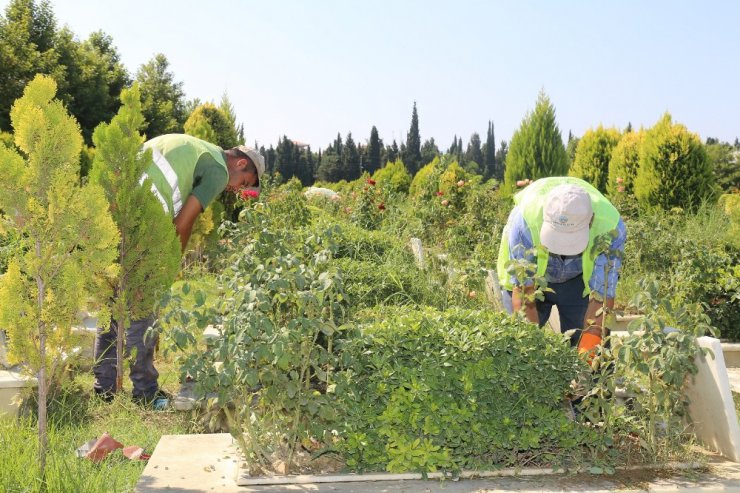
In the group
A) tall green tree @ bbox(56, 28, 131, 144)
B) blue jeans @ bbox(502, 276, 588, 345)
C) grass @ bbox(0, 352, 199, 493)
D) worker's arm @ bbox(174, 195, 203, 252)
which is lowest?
grass @ bbox(0, 352, 199, 493)

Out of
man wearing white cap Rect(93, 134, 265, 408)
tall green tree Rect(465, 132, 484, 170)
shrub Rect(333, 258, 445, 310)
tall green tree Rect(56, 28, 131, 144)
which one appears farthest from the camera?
tall green tree Rect(465, 132, 484, 170)

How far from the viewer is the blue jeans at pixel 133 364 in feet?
15.9

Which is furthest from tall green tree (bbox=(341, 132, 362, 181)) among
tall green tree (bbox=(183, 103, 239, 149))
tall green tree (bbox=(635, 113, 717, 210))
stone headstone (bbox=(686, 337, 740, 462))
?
stone headstone (bbox=(686, 337, 740, 462))

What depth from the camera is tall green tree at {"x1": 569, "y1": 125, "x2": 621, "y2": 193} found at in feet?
44.0

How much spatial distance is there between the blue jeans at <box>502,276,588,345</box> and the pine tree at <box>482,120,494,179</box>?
52.3 m

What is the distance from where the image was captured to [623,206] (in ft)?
33.7

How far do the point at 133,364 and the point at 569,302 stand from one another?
2.81 meters

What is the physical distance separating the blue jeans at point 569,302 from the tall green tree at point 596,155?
9074mm

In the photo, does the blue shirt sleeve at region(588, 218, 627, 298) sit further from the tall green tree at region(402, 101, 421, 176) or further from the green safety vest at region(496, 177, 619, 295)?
the tall green tree at region(402, 101, 421, 176)

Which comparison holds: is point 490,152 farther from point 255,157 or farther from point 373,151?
point 255,157

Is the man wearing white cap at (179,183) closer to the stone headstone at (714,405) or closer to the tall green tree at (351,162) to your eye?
the stone headstone at (714,405)

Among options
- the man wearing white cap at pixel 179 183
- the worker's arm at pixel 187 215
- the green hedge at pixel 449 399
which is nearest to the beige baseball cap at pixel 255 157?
the man wearing white cap at pixel 179 183

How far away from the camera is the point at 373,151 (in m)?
49.1

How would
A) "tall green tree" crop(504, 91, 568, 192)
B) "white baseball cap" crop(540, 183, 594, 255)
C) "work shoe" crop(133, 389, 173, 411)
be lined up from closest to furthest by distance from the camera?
"white baseball cap" crop(540, 183, 594, 255) → "work shoe" crop(133, 389, 173, 411) → "tall green tree" crop(504, 91, 568, 192)
